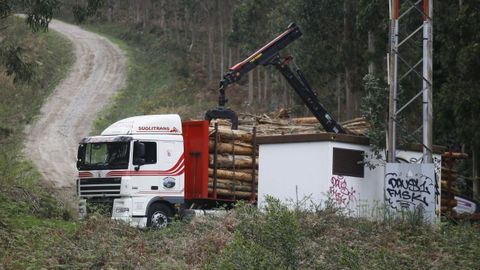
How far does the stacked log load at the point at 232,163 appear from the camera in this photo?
819 inches

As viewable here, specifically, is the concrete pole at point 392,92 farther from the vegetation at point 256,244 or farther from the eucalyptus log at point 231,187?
the eucalyptus log at point 231,187

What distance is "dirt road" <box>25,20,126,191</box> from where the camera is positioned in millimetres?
34812

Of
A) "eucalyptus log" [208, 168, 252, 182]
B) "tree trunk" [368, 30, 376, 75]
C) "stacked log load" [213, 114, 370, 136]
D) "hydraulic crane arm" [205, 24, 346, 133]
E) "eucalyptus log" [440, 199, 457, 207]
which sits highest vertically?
"tree trunk" [368, 30, 376, 75]

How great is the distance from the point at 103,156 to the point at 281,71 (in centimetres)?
613

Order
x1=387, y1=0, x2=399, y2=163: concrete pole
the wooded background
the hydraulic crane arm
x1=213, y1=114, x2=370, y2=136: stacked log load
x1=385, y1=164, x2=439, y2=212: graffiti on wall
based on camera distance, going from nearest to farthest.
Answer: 1. x1=385, y1=164, x2=439, y2=212: graffiti on wall
2. x1=387, y1=0, x2=399, y2=163: concrete pole
3. the hydraulic crane arm
4. x1=213, y1=114, x2=370, y2=136: stacked log load
5. the wooded background

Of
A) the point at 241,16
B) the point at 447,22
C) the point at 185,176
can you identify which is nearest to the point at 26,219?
the point at 185,176

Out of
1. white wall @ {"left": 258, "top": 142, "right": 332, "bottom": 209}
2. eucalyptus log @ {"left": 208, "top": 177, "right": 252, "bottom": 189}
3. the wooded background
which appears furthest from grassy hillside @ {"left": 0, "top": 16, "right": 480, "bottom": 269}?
the wooded background

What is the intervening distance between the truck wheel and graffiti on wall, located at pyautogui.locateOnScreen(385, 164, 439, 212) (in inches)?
222

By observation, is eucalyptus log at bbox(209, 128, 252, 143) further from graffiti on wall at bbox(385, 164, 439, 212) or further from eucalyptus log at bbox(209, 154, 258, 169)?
graffiti on wall at bbox(385, 164, 439, 212)

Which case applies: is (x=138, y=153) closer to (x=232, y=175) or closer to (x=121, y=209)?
(x=121, y=209)

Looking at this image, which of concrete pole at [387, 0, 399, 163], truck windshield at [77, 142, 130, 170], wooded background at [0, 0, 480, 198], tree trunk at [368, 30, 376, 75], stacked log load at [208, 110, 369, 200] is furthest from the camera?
tree trunk at [368, 30, 376, 75]

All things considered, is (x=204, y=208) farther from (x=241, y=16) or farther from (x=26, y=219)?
(x=241, y=16)

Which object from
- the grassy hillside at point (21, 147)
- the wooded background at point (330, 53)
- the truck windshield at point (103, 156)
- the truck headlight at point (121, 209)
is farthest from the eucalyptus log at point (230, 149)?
the grassy hillside at point (21, 147)

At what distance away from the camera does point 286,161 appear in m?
20.0
